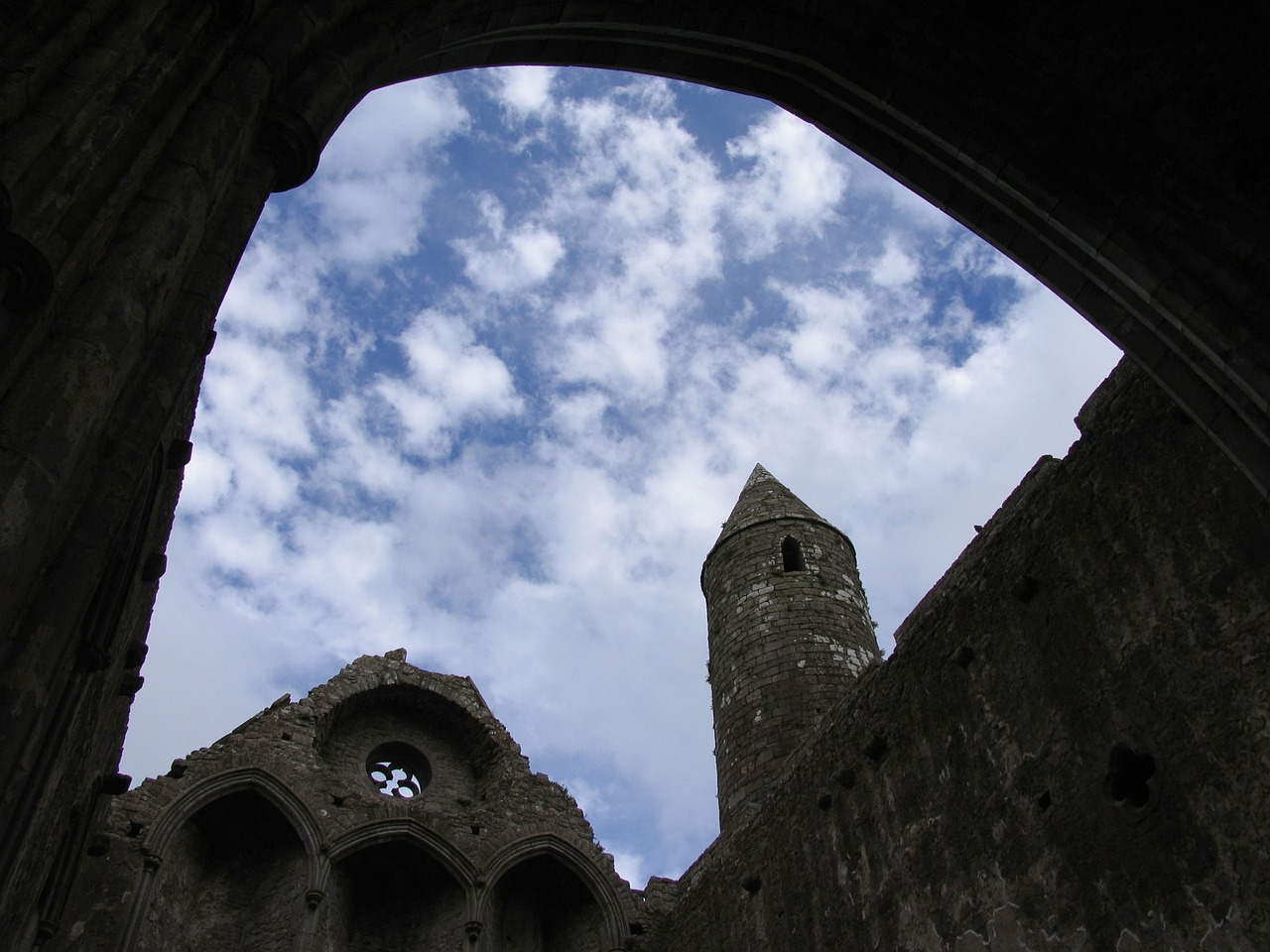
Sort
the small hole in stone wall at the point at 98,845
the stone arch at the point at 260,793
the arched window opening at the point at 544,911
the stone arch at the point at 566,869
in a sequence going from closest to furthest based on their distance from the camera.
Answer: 1. the small hole in stone wall at the point at 98,845
2. the stone arch at the point at 260,793
3. the stone arch at the point at 566,869
4. the arched window opening at the point at 544,911

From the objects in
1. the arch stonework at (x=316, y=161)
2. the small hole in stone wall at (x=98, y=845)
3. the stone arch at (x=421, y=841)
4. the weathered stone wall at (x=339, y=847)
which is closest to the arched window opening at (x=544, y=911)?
the weathered stone wall at (x=339, y=847)

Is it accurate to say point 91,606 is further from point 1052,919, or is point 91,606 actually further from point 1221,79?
point 1221,79

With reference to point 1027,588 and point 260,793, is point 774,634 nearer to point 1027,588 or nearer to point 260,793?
point 1027,588

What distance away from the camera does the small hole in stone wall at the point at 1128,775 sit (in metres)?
4.82

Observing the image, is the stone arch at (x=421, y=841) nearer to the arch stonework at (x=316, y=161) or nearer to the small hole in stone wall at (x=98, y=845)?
the small hole in stone wall at (x=98, y=845)

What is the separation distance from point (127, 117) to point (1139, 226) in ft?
14.0

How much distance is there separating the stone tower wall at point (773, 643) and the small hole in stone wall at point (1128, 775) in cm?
443

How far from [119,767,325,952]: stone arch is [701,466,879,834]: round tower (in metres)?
4.18

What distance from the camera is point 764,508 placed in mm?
12938

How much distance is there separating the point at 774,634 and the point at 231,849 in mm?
6096

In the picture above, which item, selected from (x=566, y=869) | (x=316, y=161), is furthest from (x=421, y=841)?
(x=316, y=161)

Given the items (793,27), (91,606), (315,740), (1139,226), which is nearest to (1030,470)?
(1139,226)

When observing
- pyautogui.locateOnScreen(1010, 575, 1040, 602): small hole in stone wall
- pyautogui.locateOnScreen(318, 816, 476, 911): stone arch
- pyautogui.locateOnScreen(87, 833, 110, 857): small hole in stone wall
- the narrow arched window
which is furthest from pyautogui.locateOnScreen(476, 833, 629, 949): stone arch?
pyautogui.locateOnScreen(1010, 575, 1040, 602): small hole in stone wall

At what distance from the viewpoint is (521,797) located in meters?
11.1
